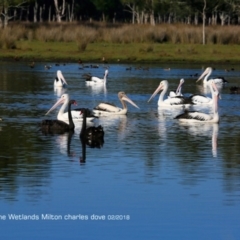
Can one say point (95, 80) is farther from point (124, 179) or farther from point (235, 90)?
point (124, 179)

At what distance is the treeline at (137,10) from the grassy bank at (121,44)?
7.48 metres

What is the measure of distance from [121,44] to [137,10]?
→ 2809 centimetres

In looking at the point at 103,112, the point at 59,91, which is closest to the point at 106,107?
the point at 103,112

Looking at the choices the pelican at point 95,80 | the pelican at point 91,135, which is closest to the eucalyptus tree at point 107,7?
the pelican at point 95,80

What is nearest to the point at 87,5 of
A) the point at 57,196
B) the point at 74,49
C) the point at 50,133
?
the point at 74,49

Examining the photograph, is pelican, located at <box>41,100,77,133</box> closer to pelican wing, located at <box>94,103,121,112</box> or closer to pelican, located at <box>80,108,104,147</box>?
pelican, located at <box>80,108,104,147</box>

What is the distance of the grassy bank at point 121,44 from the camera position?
43.8 meters

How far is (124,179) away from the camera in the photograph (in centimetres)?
1286

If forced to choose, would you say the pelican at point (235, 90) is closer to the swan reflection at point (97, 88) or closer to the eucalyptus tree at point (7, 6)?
the swan reflection at point (97, 88)

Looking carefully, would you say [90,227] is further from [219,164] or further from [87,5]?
[87,5]

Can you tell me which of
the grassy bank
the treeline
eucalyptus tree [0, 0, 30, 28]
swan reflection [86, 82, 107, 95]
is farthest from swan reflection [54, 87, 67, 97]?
eucalyptus tree [0, 0, 30, 28]

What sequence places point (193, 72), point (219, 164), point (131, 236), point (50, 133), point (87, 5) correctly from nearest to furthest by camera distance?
point (131, 236)
point (219, 164)
point (50, 133)
point (193, 72)
point (87, 5)

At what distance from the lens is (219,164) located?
14.3m

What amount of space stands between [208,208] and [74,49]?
35607mm
